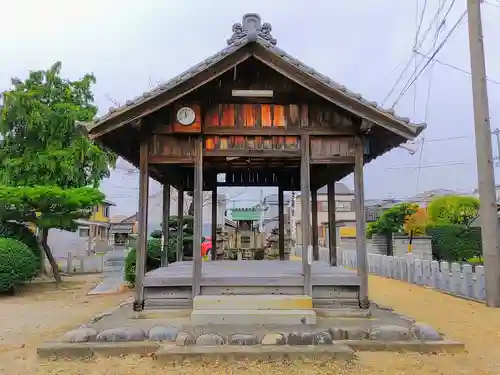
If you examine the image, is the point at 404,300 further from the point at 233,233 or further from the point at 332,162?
the point at 233,233

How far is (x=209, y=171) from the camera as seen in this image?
37.6 feet

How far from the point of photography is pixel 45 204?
14.8 meters

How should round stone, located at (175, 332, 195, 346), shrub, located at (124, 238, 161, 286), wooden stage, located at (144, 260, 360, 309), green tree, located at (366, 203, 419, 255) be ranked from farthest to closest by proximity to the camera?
green tree, located at (366, 203, 419, 255) → shrub, located at (124, 238, 161, 286) → wooden stage, located at (144, 260, 360, 309) → round stone, located at (175, 332, 195, 346)

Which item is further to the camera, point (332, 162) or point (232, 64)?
point (332, 162)

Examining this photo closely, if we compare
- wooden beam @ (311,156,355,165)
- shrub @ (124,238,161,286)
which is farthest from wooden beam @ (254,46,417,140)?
shrub @ (124,238,161,286)

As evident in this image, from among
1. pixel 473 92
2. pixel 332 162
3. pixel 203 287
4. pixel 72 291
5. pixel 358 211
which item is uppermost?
pixel 473 92

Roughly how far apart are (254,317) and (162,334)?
144 cm

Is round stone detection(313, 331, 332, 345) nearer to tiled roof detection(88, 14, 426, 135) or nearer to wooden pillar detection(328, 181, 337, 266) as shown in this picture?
tiled roof detection(88, 14, 426, 135)

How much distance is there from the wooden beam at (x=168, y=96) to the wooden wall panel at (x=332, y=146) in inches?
72.8

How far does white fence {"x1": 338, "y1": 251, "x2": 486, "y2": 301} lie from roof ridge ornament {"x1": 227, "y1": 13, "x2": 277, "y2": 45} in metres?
7.93

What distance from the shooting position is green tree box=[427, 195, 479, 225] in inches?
930

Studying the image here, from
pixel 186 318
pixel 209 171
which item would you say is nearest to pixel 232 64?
pixel 186 318

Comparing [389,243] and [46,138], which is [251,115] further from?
[389,243]

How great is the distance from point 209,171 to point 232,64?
4831 millimetres
